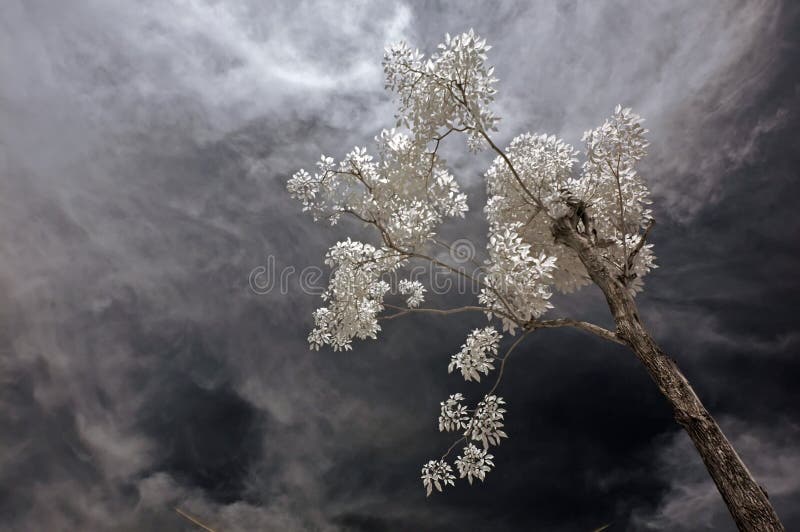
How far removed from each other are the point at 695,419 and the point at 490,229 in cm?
371

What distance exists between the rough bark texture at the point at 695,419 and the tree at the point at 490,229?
1 cm

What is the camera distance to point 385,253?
7.13m

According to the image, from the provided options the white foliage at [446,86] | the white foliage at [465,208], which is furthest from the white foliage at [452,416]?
the white foliage at [446,86]

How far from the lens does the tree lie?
17.9 ft

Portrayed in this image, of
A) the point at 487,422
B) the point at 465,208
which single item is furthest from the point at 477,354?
the point at 465,208

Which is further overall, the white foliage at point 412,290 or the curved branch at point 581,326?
the white foliage at point 412,290

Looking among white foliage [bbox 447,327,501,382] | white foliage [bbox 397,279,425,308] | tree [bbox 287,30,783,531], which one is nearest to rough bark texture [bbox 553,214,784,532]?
tree [bbox 287,30,783,531]

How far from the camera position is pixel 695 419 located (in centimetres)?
439

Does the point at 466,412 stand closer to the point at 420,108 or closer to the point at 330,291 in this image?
the point at 330,291

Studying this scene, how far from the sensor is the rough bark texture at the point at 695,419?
3914 mm

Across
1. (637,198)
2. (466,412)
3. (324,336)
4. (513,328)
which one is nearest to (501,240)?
(513,328)

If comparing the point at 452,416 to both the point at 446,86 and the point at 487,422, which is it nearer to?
the point at 487,422

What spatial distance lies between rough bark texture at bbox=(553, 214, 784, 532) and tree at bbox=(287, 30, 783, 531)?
0.01 m

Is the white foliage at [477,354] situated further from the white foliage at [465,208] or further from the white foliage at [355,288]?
the white foliage at [355,288]
